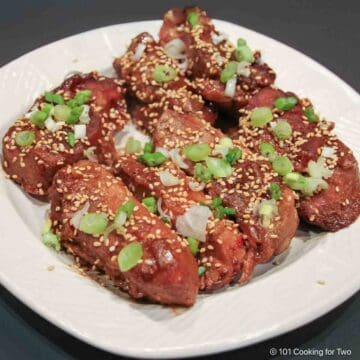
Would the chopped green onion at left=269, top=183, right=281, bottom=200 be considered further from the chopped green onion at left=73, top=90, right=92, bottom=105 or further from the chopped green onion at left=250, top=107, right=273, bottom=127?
the chopped green onion at left=73, top=90, right=92, bottom=105

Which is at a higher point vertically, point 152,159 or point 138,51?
point 138,51

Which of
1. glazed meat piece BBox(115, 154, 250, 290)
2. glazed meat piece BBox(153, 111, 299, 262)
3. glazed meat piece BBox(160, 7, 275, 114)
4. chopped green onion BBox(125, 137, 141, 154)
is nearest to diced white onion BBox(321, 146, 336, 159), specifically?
glazed meat piece BBox(153, 111, 299, 262)

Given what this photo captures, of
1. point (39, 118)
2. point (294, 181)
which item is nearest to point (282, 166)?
point (294, 181)

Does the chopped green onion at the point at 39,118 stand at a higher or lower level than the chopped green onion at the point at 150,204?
higher

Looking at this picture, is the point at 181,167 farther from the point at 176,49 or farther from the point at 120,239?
the point at 176,49

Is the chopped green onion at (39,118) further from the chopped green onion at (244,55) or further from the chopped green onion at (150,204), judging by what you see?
the chopped green onion at (244,55)

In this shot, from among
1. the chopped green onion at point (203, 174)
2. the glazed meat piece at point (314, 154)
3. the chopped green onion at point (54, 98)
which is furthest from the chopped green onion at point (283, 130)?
the chopped green onion at point (54, 98)

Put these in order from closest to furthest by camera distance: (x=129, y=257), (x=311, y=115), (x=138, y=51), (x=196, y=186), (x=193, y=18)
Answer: (x=129, y=257), (x=196, y=186), (x=311, y=115), (x=138, y=51), (x=193, y=18)

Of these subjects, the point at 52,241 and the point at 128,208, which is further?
the point at 52,241
